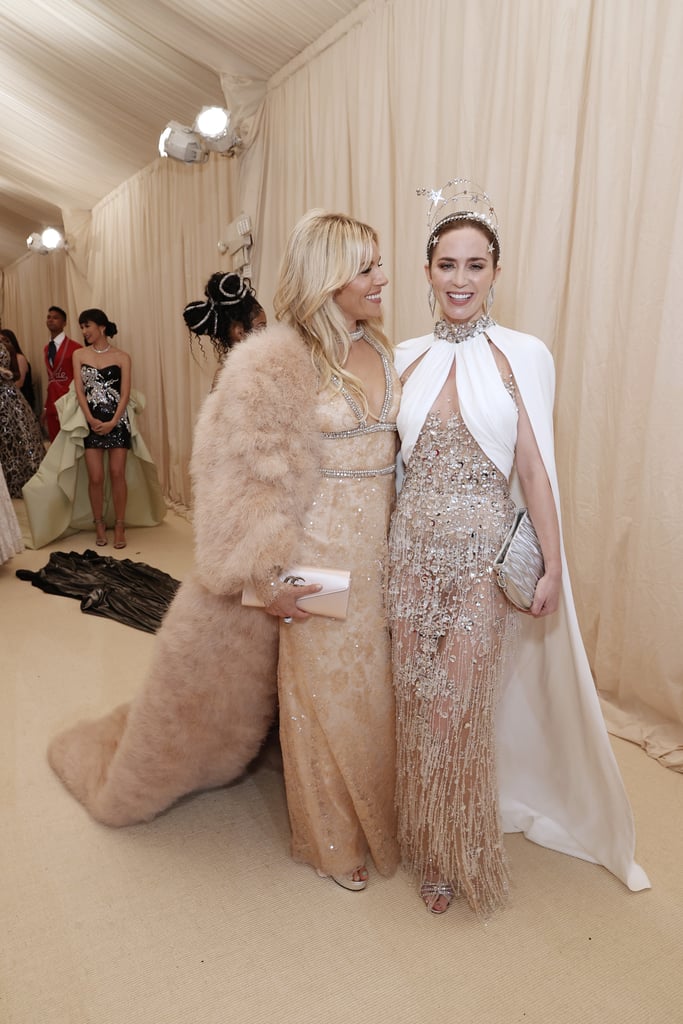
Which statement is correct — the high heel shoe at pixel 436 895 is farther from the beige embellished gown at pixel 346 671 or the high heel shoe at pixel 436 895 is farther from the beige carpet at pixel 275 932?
the beige embellished gown at pixel 346 671

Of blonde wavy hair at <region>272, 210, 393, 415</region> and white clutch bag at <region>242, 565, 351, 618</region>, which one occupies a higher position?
blonde wavy hair at <region>272, 210, 393, 415</region>

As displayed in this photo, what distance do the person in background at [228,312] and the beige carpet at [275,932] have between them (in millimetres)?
2142

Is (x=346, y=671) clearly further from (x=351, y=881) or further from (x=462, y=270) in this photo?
(x=462, y=270)

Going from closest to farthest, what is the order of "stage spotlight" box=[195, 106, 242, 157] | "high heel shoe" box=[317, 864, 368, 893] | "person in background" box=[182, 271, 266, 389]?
"high heel shoe" box=[317, 864, 368, 893] < "person in background" box=[182, 271, 266, 389] < "stage spotlight" box=[195, 106, 242, 157]

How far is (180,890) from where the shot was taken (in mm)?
1987

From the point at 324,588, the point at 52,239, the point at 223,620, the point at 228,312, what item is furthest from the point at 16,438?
the point at 324,588

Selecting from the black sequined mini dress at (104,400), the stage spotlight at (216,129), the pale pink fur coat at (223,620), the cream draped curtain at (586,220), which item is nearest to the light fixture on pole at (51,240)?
the black sequined mini dress at (104,400)

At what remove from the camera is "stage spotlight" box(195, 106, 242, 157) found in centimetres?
472

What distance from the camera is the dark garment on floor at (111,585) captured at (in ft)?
13.3

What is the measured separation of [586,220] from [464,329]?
1.23 m

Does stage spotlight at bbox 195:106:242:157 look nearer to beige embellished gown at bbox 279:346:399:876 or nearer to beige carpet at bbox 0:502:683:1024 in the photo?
beige embellished gown at bbox 279:346:399:876

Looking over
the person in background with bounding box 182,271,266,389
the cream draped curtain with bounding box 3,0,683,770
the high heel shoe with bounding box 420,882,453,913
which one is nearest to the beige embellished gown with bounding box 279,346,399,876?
the high heel shoe with bounding box 420,882,453,913

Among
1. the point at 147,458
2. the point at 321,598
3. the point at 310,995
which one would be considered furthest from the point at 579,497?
the point at 147,458

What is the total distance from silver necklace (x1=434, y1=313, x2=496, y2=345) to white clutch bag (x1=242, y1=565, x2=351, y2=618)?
676 millimetres
